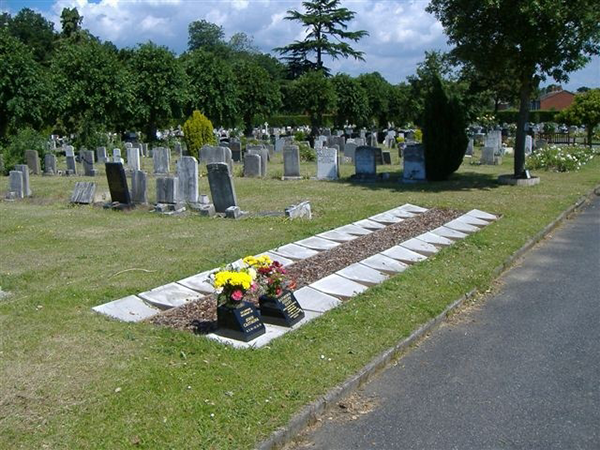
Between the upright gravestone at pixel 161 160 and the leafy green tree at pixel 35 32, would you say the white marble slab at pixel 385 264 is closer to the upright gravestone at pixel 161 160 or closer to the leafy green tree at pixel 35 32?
the upright gravestone at pixel 161 160

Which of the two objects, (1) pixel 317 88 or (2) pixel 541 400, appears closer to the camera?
(2) pixel 541 400

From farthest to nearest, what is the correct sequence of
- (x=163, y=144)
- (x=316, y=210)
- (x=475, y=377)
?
(x=163, y=144) → (x=316, y=210) → (x=475, y=377)

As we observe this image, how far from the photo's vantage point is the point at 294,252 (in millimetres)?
9758

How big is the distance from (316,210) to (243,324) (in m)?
8.28

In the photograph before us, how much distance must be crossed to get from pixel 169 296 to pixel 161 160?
17.5 meters

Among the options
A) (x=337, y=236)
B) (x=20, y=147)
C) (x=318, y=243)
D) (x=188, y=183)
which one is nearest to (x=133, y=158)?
(x=20, y=147)

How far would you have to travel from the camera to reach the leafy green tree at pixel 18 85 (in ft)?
93.7

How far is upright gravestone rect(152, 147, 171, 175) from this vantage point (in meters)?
23.9

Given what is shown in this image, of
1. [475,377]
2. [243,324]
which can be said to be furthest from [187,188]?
[475,377]

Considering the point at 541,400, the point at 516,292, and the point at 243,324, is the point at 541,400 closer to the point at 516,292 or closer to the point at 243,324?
the point at 243,324

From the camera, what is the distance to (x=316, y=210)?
14.1 m

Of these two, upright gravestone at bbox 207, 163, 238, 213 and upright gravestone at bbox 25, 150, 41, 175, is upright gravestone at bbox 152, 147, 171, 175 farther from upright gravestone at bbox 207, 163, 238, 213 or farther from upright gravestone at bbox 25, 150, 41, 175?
upright gravestone at bbox 207, 163, 238, 213

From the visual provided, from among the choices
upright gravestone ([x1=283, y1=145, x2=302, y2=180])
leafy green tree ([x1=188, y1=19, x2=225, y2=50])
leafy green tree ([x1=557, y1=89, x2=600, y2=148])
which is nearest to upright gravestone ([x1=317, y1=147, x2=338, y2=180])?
upright gravestone ([x1=283, y1=145, x2=302, y2=180])

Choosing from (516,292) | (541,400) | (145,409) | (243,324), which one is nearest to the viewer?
(145,409)
